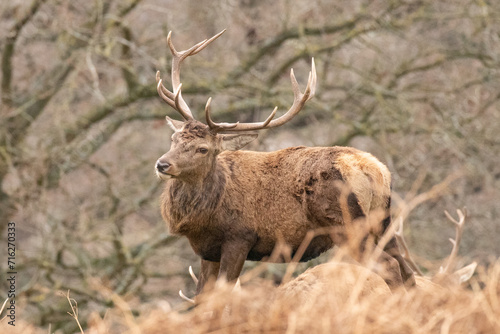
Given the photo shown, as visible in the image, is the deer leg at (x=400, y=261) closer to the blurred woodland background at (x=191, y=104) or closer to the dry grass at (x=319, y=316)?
the dry grass at (x=319, y=316)

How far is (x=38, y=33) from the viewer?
38.5ft

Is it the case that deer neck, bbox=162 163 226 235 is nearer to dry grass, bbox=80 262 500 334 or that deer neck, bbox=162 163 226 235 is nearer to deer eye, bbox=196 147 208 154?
deer eye, bbox=196 147 208 154

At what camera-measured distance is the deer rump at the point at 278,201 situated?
4.96 metres

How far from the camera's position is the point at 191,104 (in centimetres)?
1301

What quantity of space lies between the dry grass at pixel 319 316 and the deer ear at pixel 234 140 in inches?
99.7

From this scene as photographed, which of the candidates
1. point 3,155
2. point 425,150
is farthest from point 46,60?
point 425,150

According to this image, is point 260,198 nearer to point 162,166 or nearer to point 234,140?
point 234,140

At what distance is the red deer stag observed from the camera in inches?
195

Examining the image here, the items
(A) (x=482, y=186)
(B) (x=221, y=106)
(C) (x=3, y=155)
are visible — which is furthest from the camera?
(A) (x=482, y=186)

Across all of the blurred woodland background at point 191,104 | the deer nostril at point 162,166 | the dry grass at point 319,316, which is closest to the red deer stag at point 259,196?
the deer nostril at point 162,166

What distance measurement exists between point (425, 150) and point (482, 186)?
2.22m

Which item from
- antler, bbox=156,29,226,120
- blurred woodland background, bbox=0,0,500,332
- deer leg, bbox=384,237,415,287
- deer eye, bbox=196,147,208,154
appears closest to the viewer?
deer leg, bbox=384,237,415,287

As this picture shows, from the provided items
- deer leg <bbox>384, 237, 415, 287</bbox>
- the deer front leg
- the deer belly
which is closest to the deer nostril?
the deer front leg

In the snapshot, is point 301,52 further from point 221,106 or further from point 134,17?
point 134,17
